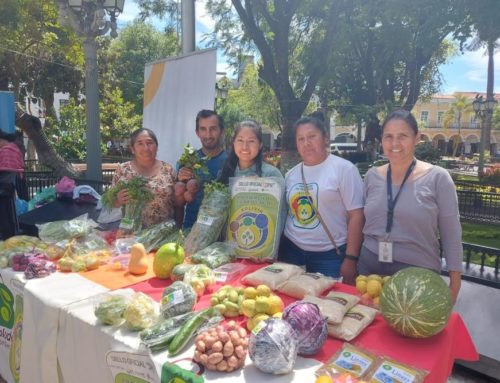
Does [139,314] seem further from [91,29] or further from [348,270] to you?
[91,29]

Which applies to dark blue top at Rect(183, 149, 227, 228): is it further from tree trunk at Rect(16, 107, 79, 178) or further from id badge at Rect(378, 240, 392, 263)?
tree trunk at Rect(16, 107, 79, 178)

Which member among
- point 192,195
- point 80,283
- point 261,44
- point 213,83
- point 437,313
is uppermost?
point 261,44

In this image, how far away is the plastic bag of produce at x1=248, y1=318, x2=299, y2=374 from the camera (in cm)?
140

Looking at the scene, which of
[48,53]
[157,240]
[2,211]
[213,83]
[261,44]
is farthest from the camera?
[48,53]

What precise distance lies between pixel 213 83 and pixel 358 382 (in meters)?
3.91

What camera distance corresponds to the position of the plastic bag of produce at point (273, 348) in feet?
4.61

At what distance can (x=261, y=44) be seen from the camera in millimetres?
9633

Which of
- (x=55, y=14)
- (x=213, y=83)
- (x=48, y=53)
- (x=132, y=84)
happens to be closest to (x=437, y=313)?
(x=213, y=83)

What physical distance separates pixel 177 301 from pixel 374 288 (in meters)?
1.00

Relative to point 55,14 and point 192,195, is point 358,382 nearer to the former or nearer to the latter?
point 192,195

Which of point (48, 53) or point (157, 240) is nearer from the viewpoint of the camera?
point (157, 240)

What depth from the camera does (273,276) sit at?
2.13 meters

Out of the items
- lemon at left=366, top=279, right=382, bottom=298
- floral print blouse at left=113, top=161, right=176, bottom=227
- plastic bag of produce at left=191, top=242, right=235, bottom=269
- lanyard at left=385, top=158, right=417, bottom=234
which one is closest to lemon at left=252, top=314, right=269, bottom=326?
lemon at left=366, top=279, right=382, bottom=298

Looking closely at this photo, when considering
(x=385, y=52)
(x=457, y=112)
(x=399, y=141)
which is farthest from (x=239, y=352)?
(x=457, y=112)
